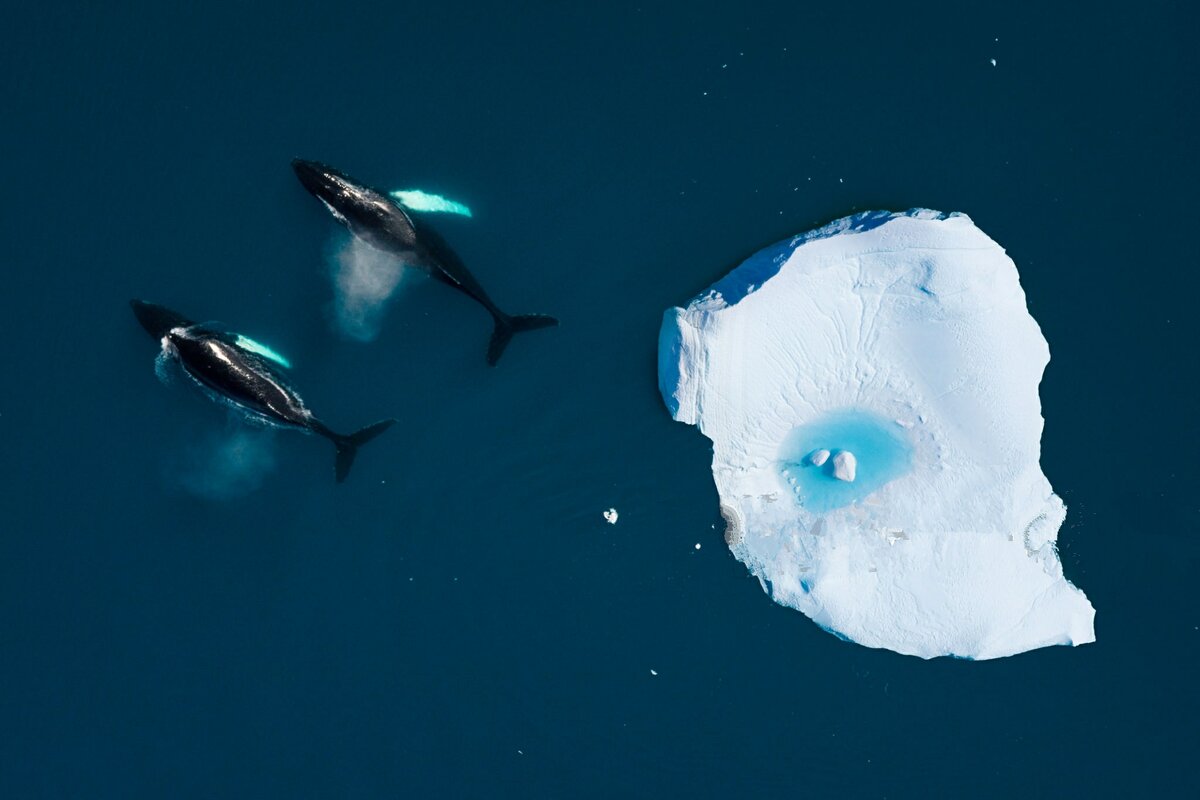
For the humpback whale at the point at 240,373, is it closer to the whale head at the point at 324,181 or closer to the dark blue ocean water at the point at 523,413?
the dark blue ocean water at the point at 523,413

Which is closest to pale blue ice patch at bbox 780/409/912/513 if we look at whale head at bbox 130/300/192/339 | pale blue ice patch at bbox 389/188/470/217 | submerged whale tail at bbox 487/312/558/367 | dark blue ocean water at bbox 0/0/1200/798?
dark blue ocean water at bbox 0/0/1200/798

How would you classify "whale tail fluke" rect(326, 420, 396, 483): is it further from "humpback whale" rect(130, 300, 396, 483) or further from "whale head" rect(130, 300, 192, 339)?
"whale head" rect(130, 300, 192, 339)

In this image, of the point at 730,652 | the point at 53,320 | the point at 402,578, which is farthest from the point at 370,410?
the point at 730,652

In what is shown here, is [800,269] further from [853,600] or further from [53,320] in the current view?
[53,320]

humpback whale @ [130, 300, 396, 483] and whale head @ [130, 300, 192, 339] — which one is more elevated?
whale head @ [130, 300, 192, 339]

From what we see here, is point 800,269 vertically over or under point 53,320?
under

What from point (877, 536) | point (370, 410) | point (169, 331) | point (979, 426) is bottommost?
point (877, 536)

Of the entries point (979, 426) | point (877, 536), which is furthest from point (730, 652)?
point (979, 426)
